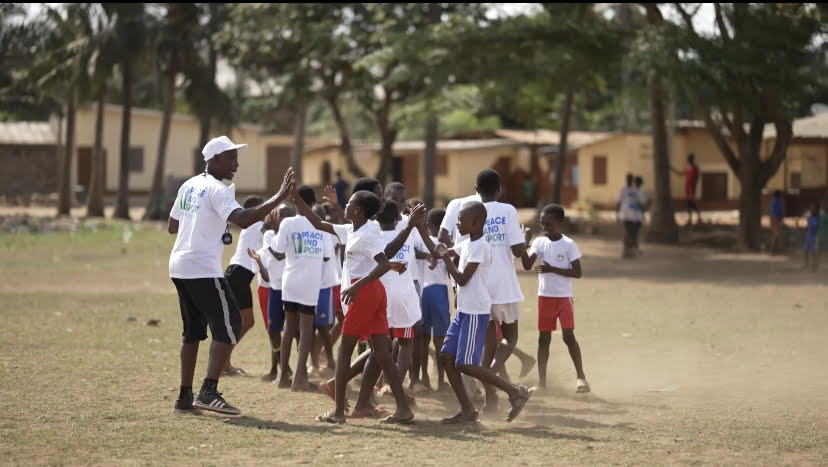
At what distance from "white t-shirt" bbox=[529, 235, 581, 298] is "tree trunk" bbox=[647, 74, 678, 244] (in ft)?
55.7

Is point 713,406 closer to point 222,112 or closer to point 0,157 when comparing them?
point 222,112

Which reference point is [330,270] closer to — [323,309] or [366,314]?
[323,309]

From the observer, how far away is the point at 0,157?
45.8 metres

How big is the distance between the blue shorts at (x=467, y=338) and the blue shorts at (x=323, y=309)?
1898 mm

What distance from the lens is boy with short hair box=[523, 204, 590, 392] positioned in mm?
8586

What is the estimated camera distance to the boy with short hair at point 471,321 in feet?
23.3

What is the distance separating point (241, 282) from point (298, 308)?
756 millimetres

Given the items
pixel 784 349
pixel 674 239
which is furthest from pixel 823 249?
pixel 784 349

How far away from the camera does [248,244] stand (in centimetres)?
899

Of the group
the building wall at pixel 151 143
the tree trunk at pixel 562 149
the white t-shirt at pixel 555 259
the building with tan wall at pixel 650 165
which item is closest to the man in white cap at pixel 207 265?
the white t-shirt at pixel 555 259

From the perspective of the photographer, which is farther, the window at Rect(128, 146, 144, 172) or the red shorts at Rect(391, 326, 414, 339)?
the window at Rect(128, 146, 144, 172)

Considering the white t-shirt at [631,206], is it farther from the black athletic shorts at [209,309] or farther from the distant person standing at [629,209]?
the black athletic shorts at [209,309]

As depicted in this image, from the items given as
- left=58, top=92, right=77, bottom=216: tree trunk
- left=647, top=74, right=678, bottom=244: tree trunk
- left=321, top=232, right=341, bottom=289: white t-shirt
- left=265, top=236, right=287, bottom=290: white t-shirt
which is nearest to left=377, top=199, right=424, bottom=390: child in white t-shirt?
left=321, top=232, right=341, bottom=289: white t-shirt

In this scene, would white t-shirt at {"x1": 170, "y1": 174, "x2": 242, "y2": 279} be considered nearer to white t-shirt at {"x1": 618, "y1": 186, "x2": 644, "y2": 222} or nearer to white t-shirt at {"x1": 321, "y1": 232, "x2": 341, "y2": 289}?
white t-shirt at {"x1": 321, "y1": 232, "x2": 341, "y2": 289}
